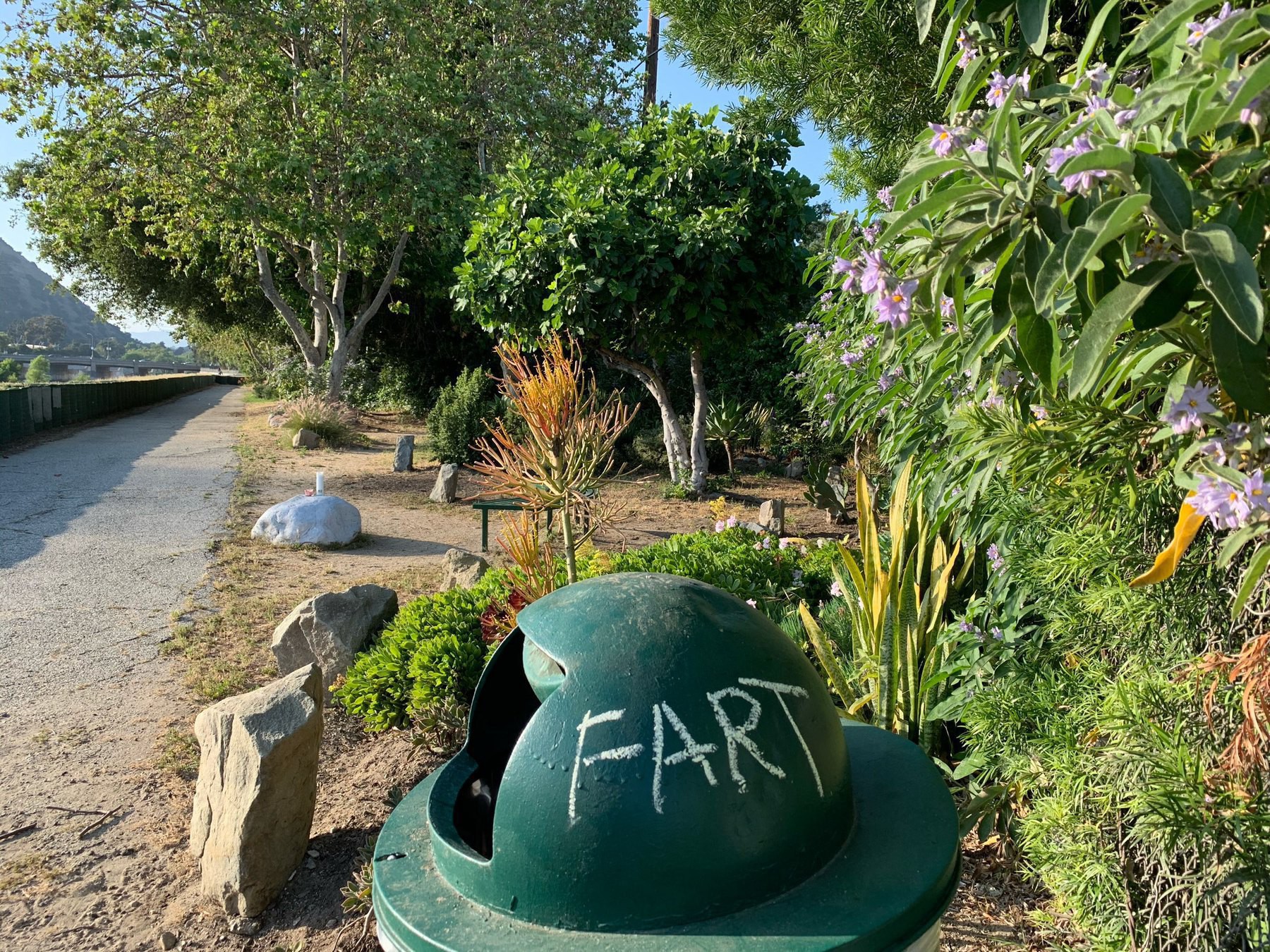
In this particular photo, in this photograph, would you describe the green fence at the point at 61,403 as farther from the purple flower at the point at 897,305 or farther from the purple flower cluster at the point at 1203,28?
the purple flower cluster at the point at 1203,28

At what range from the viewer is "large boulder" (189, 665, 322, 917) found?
329cm

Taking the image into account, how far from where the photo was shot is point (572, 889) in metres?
1.45

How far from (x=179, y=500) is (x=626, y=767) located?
11.8m

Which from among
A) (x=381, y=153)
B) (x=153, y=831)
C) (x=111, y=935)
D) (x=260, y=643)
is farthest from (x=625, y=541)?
(x=381, y=153)

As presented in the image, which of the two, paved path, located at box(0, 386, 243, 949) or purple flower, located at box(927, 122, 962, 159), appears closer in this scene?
purple flower, located at box(927, 122, 962, 159)

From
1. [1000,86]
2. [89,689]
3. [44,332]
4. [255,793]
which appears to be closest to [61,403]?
[89,689]

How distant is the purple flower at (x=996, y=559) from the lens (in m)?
2.91

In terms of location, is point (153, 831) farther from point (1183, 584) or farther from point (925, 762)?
point (1183, 584)

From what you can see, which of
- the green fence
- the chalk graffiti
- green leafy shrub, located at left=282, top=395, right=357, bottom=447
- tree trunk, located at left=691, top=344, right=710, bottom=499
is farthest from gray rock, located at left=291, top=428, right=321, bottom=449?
the chalk graffiti

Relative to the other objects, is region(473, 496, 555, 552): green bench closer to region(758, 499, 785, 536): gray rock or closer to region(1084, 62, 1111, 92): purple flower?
region(758, 499, 785, 536): gray rock

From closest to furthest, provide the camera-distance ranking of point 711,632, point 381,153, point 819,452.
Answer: point 711,632, point 819,452, point 381,153

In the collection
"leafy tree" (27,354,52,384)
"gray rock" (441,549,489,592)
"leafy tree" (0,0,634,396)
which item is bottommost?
"leafy tree" (27,354,52,384)

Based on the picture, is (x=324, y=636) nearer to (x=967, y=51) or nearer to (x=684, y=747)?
(x=684, y=747)

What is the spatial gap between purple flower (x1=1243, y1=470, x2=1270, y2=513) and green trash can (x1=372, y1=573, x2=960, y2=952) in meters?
0.81
